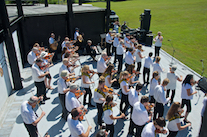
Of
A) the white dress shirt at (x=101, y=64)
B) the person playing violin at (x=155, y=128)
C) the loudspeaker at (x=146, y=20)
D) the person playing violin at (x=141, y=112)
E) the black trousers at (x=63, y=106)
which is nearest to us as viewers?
the person playing violin at (x=155, y=128)

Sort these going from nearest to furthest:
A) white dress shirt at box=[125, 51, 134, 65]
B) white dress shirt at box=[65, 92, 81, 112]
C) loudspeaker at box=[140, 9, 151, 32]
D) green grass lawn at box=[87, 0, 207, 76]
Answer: white dress shirt at box=[65, 92, 81, 112] < white dress shirt at box=[125, 51, 134, 65] < green grass lawn at box=[87, 0, 207, 76] < loudspeaker at box=[140, 9, 151, 32]

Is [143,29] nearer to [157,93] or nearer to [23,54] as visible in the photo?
[23,54]

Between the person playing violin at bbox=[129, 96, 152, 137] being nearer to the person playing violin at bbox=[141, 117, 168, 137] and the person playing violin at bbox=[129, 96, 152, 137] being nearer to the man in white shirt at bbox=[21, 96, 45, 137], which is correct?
the person playing violin at bbox=[141, 117, 168, 137]

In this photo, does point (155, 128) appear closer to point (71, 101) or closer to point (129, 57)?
point (71, 101)

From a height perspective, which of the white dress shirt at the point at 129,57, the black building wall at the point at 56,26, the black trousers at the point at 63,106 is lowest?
the black trousers at the point at 63,106

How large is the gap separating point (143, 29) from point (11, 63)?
35.4 ft

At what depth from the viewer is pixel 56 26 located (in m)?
11.1

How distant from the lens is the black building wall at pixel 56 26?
10203mm

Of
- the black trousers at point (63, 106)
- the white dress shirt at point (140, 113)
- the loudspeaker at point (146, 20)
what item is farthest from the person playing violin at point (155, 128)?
the loudspeaker at point (146, 20)

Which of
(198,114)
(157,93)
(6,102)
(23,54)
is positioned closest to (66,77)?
(157,93)

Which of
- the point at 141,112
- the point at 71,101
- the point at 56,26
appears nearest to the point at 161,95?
the point at 141,112

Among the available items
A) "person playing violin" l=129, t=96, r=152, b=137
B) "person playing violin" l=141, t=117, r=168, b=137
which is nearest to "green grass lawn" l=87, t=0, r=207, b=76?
"person playing violin" l=129, t=96, r=152, b=137

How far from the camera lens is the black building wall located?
33.5 ft

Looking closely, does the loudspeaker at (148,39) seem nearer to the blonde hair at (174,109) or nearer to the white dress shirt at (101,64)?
the white dress shirt at (101,64)
